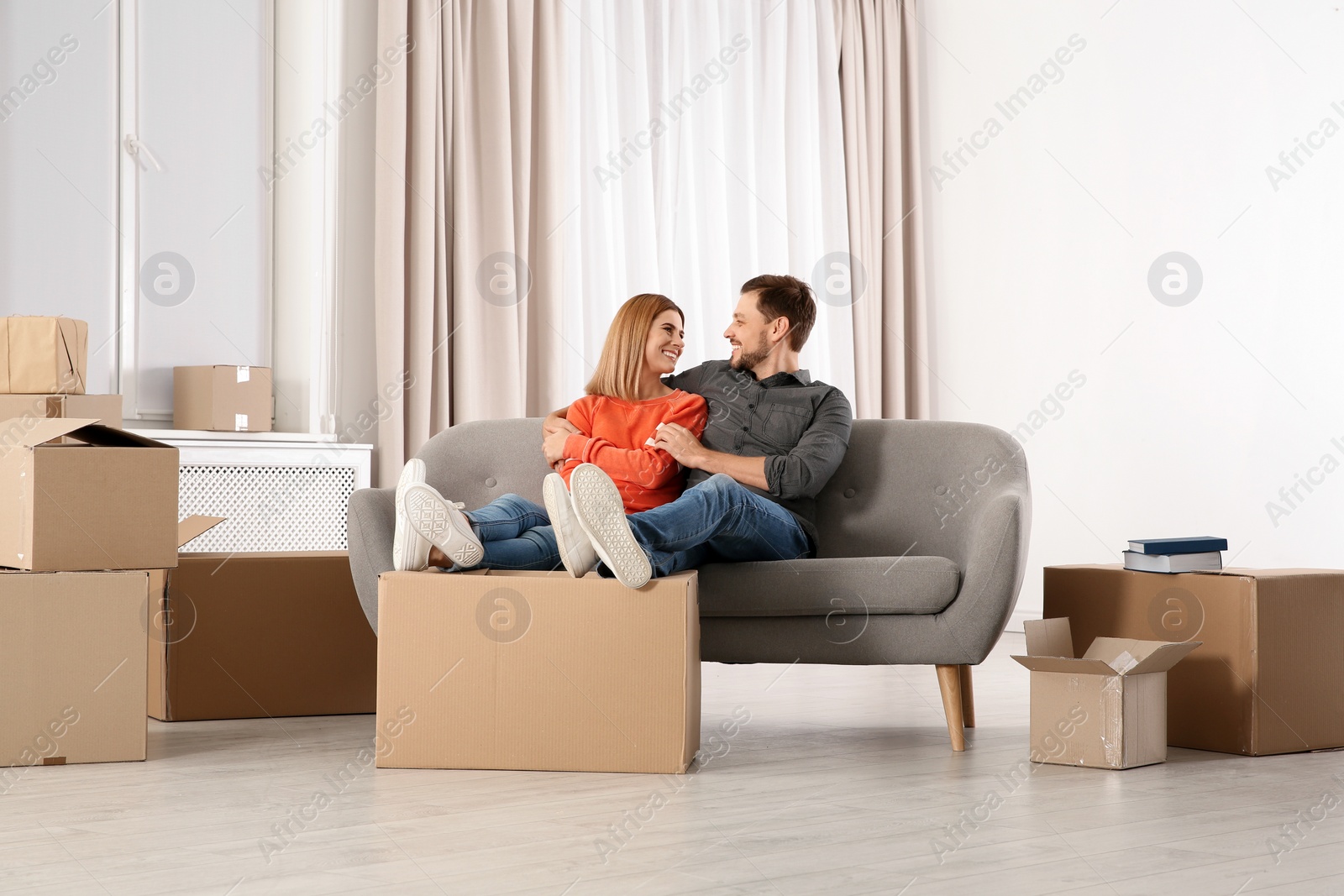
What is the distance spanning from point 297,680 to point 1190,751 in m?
1.80

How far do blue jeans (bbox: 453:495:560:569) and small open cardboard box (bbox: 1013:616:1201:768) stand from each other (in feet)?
2.89

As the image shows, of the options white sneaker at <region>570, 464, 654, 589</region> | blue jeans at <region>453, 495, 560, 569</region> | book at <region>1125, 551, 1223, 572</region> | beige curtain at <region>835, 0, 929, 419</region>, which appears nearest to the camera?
white sneaker at <region>570, 464, 654, 589</region>

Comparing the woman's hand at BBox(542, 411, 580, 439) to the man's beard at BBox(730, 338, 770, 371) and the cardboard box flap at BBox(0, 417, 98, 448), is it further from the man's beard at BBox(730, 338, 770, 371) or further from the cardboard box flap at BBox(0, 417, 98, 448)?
the cardboard box flap at BBox(0, 417, 98, 448)

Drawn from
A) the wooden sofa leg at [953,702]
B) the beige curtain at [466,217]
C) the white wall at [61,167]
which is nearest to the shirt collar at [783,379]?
the wooden sofa leg at [953,702]

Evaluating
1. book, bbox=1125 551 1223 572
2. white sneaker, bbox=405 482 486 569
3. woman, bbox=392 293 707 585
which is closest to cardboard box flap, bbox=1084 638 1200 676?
book, bbox=1125 551 1223 572

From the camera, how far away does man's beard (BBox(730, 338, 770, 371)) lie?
2783mm

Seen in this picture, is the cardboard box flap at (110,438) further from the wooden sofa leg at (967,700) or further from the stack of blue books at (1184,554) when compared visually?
the stack of blue books at (1184,554)

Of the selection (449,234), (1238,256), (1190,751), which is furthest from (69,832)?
(1238,256)

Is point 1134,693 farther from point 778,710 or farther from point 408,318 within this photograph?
point 408,318

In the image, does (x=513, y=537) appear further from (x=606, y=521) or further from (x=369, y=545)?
(x=606, y=521)

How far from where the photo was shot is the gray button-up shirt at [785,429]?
8.39 ft

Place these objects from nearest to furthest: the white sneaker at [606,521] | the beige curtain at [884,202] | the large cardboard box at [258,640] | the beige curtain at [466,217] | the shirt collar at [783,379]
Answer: the white sneaker at [606,521] → the large cardboard box at [258,640] → the shirt collar at [783,379] → the beige curtain at [466,217] → the beige curtain at [884,202]

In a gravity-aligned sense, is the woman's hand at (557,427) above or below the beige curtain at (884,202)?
below

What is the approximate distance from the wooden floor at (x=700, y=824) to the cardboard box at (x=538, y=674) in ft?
0.17
